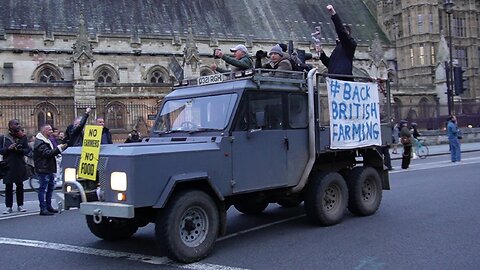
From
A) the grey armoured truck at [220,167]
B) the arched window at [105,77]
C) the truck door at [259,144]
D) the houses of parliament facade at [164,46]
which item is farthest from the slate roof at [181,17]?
the truck door at [259,144]

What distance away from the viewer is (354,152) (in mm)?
8773

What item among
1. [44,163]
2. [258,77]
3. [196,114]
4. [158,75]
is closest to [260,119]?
[258,77]

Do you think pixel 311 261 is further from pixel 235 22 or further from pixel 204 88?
pixel 235 22

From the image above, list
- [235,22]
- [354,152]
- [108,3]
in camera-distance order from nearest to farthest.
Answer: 1. [354,152]
2. [108,3]
3. [235,22]

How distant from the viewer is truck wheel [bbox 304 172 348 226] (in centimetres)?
775

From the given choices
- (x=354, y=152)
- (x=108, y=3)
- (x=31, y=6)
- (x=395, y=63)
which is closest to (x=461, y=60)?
(x=395, y=63)

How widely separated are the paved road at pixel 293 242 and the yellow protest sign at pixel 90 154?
43.1 inches

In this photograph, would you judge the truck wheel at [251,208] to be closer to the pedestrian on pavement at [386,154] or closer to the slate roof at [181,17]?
the pedestrian on pavement at [386,154]

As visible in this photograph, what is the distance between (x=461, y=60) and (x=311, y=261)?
48.6 metres

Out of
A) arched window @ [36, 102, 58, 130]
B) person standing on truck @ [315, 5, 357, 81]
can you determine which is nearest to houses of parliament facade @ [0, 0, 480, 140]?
arched window @ [36, 102, 58, 130]

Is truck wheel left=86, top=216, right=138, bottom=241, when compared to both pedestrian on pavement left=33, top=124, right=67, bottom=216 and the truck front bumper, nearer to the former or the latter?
the truck front bumper

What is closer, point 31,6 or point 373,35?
point 31,6

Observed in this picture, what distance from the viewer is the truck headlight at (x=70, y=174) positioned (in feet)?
21.6

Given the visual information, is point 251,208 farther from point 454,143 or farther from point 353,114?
point 454,143
